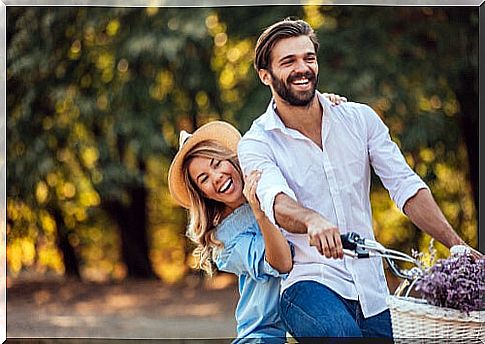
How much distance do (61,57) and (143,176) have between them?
0.83 m

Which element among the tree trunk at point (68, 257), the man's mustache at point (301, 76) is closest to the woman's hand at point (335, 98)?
the man's mustache at point (301, 76)

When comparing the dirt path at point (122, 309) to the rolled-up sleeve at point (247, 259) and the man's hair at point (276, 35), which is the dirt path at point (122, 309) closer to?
the rolled-up sleeve at point (247, 259)

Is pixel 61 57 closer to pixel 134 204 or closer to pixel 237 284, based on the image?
pixel 134 204

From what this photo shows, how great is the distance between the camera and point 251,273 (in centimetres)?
638

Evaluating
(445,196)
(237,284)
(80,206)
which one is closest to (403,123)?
(445,196)

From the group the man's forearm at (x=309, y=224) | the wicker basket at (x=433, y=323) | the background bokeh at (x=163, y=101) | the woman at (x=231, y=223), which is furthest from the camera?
the background bokeh at (x=163, y=101)

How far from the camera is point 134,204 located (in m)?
6.49

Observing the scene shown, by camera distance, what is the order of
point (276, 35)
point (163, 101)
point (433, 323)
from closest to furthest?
1. point (433, 323)
2. point (276, 35)
3. point (163, 101)

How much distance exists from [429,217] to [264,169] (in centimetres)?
98

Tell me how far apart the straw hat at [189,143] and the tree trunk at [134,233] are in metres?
0.20

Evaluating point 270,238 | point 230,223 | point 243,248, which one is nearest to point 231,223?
point 230,223

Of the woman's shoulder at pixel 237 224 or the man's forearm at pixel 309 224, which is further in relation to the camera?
the woman's shoulder at pixel 237 224

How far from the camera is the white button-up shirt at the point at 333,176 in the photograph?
6285 millimetres

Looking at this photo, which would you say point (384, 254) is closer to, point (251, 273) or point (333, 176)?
point (333, 176)
